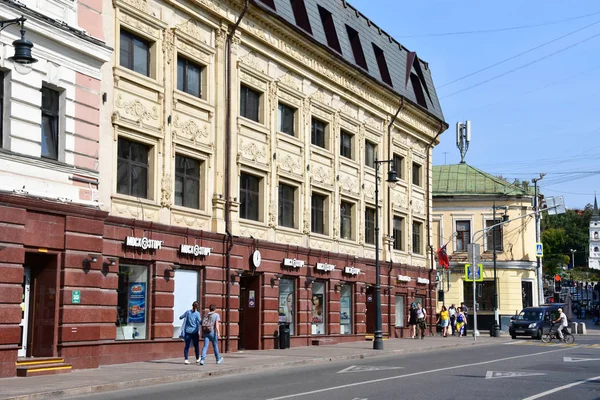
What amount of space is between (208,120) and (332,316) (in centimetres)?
1187

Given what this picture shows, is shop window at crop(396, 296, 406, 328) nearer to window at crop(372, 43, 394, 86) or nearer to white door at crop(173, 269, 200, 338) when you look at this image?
window at crop(372, 43, 394, 86)

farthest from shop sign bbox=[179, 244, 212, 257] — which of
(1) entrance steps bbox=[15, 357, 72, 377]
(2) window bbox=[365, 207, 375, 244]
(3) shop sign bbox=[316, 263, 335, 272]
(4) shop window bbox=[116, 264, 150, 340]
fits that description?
(2) window bbox=[365, 207, 375, 244]

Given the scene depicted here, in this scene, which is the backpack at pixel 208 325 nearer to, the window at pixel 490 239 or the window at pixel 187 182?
the window at pixel 187 182

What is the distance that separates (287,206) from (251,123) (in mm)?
4376

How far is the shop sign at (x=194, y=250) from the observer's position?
88.1ft

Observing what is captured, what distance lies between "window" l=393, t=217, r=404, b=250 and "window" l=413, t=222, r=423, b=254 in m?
2.10

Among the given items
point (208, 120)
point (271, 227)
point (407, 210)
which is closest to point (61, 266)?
point (208, 120)

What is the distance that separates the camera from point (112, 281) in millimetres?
23797

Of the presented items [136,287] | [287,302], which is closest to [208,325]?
[136,287]

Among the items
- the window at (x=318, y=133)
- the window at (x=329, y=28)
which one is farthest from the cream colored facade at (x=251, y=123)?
the window at (x=329, y=28)

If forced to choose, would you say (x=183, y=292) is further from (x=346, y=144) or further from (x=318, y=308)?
(x=346, y=144)

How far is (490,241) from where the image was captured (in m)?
65.2

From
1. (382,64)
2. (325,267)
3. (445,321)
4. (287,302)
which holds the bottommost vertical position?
(445,321)

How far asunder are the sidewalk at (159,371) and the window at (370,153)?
10778 mm
